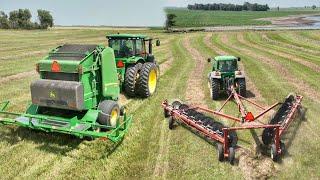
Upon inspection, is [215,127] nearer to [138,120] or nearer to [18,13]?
[138,120]

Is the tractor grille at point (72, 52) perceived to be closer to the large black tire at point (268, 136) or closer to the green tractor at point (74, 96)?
the green tractor at point (74, 96)

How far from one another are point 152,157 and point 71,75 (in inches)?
116

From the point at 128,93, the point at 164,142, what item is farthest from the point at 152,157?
A: the point at 128,93

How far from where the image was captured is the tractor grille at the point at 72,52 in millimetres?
10680

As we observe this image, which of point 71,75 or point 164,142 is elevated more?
point 71,75

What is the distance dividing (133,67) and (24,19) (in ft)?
292

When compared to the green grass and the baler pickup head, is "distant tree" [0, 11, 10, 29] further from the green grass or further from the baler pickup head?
the baler pickup head

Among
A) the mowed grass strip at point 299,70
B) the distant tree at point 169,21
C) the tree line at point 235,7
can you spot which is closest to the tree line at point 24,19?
the distant tree at point 169,21

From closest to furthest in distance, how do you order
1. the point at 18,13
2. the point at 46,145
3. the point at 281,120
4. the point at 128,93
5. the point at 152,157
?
1. the point at 152,157
2. the point at 46,145
3. the point at 281,120
4. the point at 128,93
5. the point at 18,13

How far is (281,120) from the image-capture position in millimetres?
11117

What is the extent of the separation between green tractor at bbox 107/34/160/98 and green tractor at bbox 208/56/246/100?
223 centimetres

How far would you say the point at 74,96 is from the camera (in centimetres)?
1015

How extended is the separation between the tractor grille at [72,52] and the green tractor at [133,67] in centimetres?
325

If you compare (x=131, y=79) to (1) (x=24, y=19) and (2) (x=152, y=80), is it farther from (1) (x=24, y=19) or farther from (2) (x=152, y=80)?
(1) (x=24, y=19)
